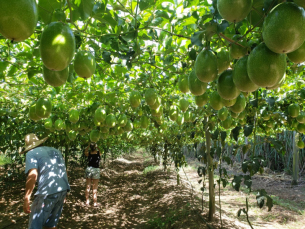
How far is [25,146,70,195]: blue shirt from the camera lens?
3.22 m

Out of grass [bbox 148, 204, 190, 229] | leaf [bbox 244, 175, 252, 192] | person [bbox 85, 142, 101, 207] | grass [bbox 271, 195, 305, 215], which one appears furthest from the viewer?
person [bbox 85, 142, 101, 207]

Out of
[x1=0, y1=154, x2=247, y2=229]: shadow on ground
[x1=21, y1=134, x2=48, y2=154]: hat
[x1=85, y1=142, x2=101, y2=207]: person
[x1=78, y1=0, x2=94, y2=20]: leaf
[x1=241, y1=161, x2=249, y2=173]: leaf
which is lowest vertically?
[x1=0, y1=154, x2=247, y2=229]: shadow on ground

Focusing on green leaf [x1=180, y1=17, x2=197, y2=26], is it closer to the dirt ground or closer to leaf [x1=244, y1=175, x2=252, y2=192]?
leaf [x1=244, y1=175, x2=252, y2=192]

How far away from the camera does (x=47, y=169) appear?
3.33 meters

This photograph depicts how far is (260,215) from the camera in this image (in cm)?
556

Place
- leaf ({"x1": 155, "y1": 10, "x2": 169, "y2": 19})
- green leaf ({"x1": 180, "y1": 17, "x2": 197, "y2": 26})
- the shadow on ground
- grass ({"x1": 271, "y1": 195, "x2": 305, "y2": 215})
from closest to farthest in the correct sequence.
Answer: leaf ({"x1": 155, "y1": 10, "x2": 169, "y2": 19}) < green leaf ({"x1": 180, "y1": 17, "x2": 197, "y2": 26}) < the shadow on ground < grass ({"x1": 271, "y1": 195, "x2": 305, "y2": 215})

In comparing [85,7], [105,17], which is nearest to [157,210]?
[105,17]

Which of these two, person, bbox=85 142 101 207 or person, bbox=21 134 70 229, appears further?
person, bbox=85 142 101 207

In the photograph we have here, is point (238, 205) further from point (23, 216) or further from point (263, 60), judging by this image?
point (263, 60)

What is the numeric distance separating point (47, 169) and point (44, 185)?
248 millimetres

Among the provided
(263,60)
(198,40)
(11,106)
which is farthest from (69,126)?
(263,60)

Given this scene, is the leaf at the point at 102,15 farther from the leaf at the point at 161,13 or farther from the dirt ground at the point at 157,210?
the dirt ground at the point at 157,210

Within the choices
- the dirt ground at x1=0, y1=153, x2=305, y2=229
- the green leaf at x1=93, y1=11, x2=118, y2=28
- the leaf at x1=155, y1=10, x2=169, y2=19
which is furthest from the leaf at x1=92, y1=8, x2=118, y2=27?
the dirt ground at x1=0, y1=153, x2=305, y2=229

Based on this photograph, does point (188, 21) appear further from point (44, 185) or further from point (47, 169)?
point (44, 185)
